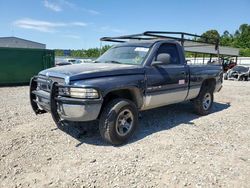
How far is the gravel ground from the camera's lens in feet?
11.7

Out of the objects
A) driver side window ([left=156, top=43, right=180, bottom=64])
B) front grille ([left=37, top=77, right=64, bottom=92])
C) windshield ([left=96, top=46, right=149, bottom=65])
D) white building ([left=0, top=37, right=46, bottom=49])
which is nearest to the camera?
front grille ([left=37, top=77, right=64, bottom=92])

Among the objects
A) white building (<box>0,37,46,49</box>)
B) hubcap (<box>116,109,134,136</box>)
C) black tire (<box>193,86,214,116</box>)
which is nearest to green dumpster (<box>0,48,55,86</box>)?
black tire (<box>193,86,214,116</box>)

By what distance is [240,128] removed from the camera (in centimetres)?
608

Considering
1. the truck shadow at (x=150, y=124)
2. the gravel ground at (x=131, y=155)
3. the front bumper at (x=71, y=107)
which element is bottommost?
the gravel ground at (x=131, y=155)

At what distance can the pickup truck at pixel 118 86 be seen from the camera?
433 cm

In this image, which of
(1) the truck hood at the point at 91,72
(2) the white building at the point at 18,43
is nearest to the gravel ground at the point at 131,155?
(1) the truck hood at the point at 91,72

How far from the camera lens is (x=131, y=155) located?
14.3 ft

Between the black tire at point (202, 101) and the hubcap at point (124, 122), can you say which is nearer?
the hubcap at point (124, 122)

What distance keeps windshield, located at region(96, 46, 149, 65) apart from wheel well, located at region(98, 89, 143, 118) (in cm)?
68

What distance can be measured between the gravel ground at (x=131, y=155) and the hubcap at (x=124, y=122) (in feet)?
0.83

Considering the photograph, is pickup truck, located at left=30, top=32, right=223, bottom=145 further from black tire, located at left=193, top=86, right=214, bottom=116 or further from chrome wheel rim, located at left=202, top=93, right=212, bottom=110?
chrome wheel rim, located at left=202, top=93, right=212, bottom=110

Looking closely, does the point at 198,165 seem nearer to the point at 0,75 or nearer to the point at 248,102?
the point at 248,102

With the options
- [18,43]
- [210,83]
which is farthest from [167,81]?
[18,43]

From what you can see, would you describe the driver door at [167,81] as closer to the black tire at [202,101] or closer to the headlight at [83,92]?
the black tire at [202,101]
